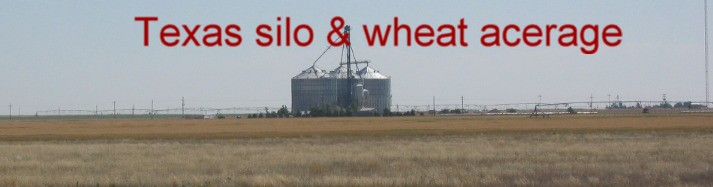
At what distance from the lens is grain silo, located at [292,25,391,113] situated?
186m

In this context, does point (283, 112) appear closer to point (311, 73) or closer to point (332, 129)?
point (311, 73)

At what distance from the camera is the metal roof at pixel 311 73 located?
19250cm

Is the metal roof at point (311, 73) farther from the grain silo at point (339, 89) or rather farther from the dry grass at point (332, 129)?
the dry grass at point (332, 129)

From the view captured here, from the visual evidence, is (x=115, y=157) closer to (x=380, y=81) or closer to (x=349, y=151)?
(x=349, y=151)

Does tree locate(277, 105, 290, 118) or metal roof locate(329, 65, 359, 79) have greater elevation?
metal roof locate(329, 65, 359, 79)

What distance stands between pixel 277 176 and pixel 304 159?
29.0 feet

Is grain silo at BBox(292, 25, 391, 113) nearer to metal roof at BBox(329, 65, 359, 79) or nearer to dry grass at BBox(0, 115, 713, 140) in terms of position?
metal roof at BBox(329, 65, 359, 79)

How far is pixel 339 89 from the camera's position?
18962 cm

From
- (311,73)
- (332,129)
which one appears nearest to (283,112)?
(311,73)

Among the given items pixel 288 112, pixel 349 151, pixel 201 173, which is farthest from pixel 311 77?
pixel 201 173

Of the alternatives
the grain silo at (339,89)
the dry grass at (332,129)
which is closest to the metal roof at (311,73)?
the grain silo at (339,89)

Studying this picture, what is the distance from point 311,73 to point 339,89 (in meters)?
7.18

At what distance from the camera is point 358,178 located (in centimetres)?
2523

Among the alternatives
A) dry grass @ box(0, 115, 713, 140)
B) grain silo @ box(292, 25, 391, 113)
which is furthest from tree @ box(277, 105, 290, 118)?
dry grass @ box(0, 115, 713, 140)
